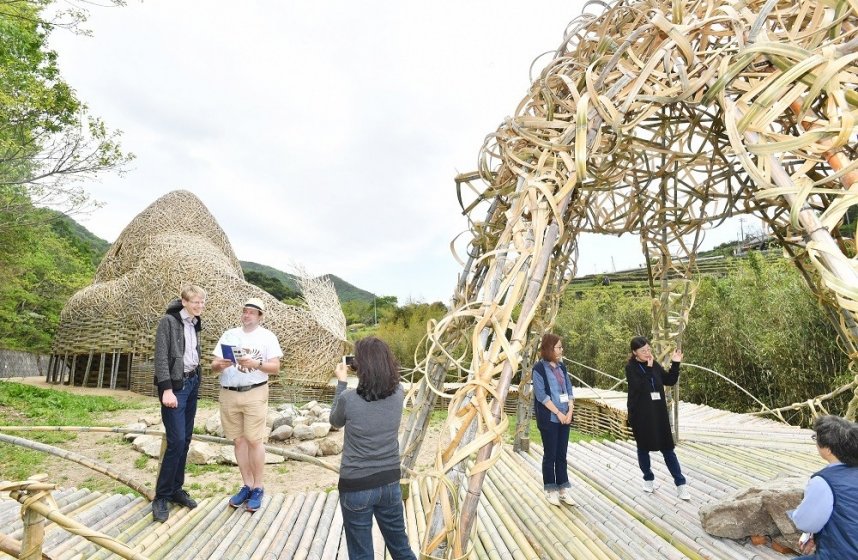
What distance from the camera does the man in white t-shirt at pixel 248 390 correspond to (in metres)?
2.83

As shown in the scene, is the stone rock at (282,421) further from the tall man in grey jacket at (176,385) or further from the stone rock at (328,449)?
the tall man in grey jacket at (176,385)

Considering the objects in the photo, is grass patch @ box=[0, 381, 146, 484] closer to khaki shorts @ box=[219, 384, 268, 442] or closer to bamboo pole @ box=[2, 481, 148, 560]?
khaki shorts @ box=[219, 384, 268, 442]

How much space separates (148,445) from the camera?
701 cm

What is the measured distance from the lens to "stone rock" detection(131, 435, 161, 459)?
6.81 m

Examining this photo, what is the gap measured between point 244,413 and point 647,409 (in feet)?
8.59

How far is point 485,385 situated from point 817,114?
63.9 inches

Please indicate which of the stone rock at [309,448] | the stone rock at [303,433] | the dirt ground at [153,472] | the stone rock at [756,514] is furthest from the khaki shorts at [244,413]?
the stone rock at [303,433]

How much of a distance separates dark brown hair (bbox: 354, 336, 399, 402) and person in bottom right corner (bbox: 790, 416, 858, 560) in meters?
1.51

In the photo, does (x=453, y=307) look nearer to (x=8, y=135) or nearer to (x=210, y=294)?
(x=8, y=135)

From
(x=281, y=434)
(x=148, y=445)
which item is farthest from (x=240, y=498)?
(x=281, y=434)

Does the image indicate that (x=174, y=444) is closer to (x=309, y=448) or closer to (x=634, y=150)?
(x=634, y=150)

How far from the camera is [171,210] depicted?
1647 centimetres

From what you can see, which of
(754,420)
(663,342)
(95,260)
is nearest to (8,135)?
(663,342)

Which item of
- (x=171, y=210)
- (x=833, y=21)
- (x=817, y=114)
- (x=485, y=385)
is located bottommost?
(x=485, y=385)
